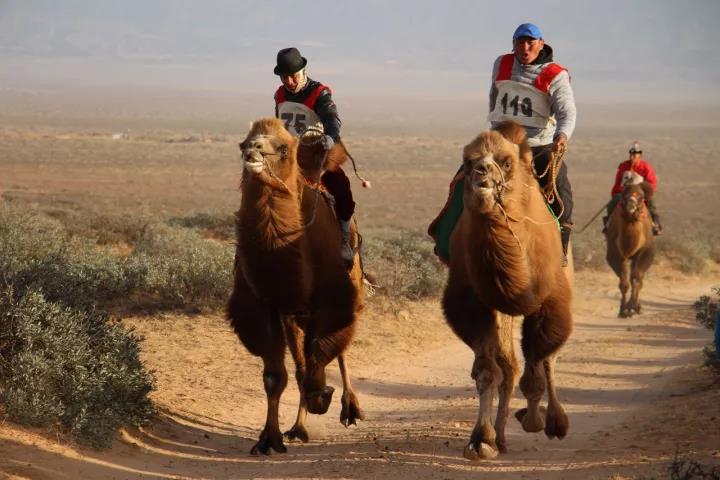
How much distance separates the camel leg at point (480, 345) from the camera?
806 cm

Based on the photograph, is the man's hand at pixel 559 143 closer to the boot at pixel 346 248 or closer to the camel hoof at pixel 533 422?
the boot at pixel 346 248

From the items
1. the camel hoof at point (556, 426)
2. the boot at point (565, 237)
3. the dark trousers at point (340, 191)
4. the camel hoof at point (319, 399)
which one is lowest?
the camel hoof at point (556, 426)

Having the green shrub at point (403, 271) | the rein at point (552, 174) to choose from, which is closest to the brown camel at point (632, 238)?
the green shrub at point (403, 271)

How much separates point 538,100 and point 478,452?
293 cm

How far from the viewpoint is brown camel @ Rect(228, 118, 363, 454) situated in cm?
803

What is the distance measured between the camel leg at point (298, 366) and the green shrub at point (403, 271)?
574 cm

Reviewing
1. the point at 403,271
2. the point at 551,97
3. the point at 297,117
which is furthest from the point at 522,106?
the point at 403,271

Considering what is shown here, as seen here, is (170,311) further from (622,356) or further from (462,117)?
(462,117)

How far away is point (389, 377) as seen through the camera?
12141 mm

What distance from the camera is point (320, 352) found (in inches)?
336

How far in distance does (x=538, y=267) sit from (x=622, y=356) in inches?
236

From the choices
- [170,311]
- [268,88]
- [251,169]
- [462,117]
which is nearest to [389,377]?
[170,311]

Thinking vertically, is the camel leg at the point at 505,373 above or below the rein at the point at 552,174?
below

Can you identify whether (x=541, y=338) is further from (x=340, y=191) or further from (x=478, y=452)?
(x=340, y=191)
